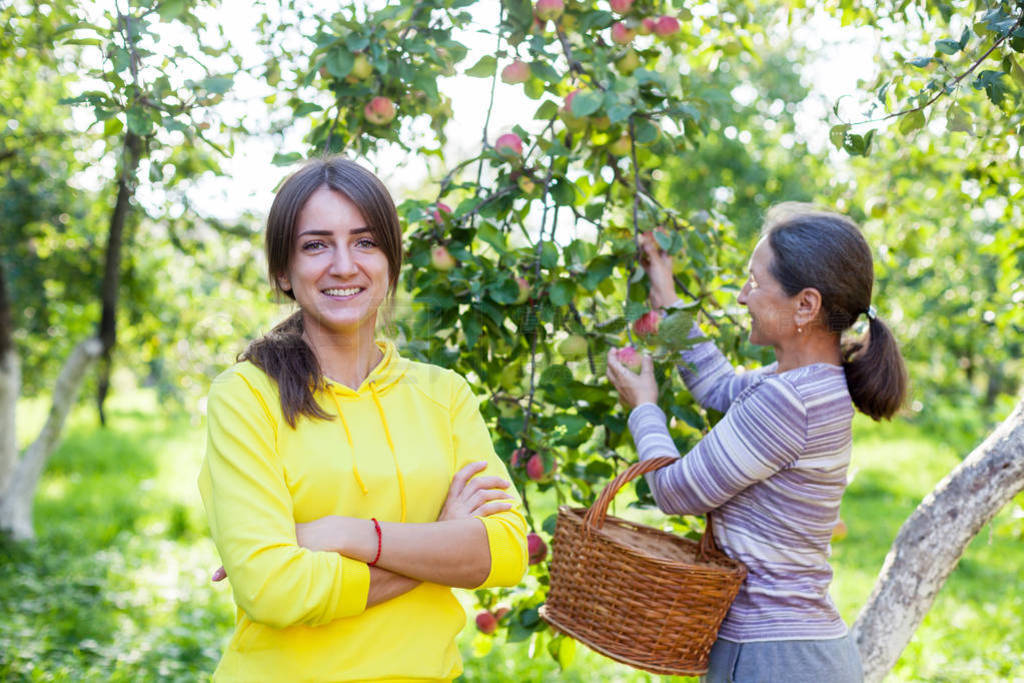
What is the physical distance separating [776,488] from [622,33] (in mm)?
1131

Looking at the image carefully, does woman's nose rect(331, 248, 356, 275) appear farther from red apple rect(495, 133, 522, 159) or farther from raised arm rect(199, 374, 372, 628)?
red apple rect(495, 133, 522, 159)

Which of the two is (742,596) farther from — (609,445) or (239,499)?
(239,499)

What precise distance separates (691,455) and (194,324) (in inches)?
178

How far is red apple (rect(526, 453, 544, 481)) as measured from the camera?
6.14ft

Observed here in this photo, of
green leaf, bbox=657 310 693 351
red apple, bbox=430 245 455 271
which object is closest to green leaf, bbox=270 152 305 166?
red apple, bbox=430 245 455 271

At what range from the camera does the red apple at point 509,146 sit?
196 centimetres

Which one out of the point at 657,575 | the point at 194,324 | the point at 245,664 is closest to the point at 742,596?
the point at 657,575

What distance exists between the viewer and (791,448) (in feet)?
5.16

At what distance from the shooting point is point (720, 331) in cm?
217

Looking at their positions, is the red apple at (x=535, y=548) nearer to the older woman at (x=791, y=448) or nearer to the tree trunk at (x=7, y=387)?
the older woman at (x=791, y=448)

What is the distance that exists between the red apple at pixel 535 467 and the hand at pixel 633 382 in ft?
0.69

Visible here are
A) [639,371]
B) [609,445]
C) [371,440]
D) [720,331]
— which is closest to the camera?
[371,440]

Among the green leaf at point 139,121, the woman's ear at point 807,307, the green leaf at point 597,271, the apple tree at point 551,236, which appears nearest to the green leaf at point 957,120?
the apple tree at point 551,236

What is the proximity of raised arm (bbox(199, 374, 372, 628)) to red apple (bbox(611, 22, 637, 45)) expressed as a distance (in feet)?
4.30
